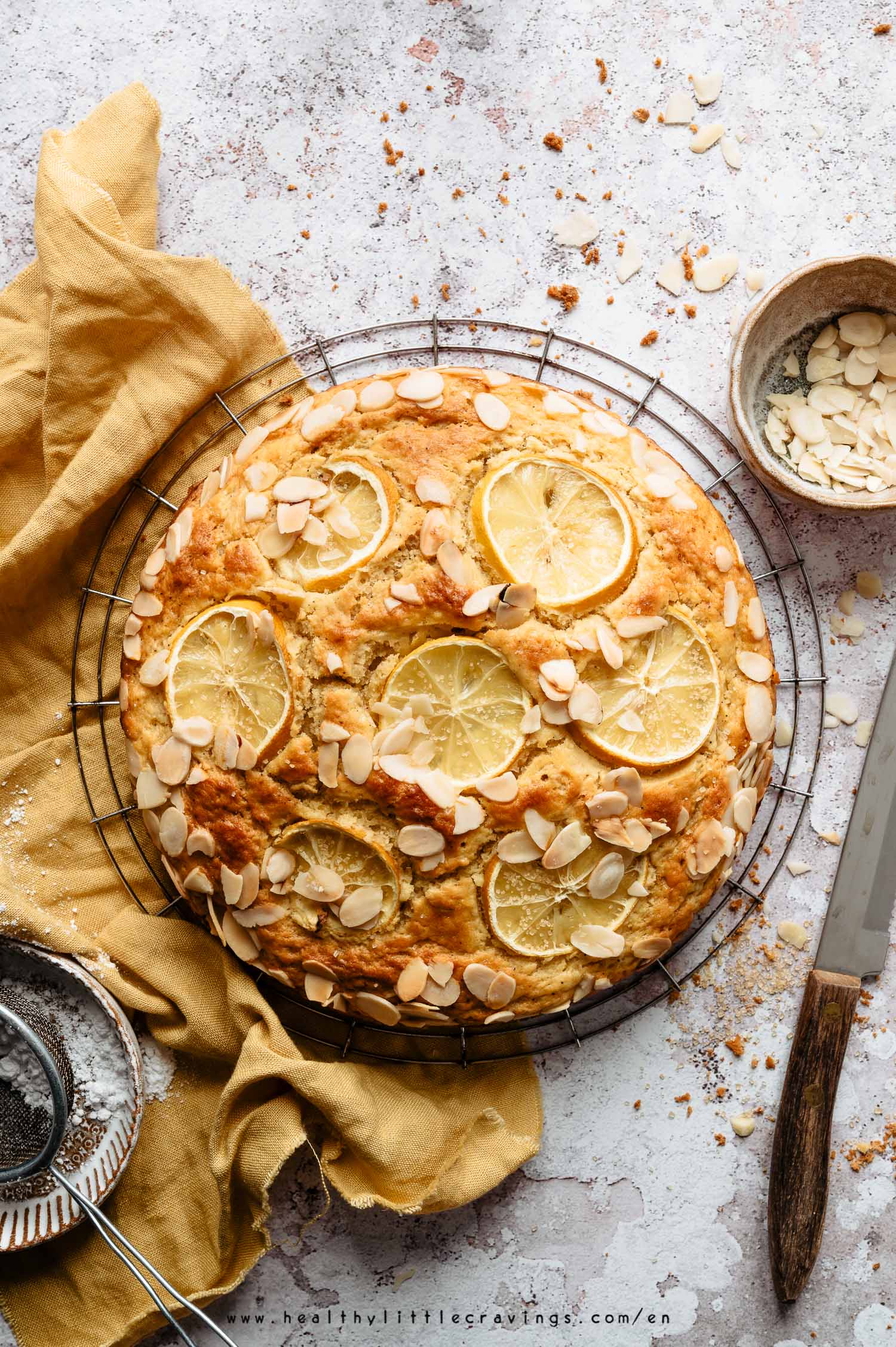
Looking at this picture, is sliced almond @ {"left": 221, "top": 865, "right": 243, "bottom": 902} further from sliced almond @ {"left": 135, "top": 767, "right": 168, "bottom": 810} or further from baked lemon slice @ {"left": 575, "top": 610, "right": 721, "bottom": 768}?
baked lemon slice @ {"left": 575, "top": 610, "right": 721, "bottom": 768}

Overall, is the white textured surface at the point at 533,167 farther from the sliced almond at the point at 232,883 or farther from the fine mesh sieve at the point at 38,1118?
the fine mesh sieve at the point at 38,1118

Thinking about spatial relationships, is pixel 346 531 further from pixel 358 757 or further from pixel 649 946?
pixel 649 946

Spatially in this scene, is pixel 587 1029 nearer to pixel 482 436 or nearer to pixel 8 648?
pixel 482 436

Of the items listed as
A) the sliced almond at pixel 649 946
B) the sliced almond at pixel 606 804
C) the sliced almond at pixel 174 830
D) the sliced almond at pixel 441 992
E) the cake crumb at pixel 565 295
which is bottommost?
the sliced almond at pixel 441 992

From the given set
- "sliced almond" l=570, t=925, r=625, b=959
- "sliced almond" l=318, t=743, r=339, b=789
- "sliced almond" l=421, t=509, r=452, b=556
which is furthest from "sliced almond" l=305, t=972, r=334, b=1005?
"sliced almond" l=421, t=509, r=452, b=556

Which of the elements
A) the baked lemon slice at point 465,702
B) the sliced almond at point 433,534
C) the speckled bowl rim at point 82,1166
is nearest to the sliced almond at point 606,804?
the baked lemon slice at point 465,702

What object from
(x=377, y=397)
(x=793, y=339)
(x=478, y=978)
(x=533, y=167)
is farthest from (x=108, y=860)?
(x=793, y=339)
